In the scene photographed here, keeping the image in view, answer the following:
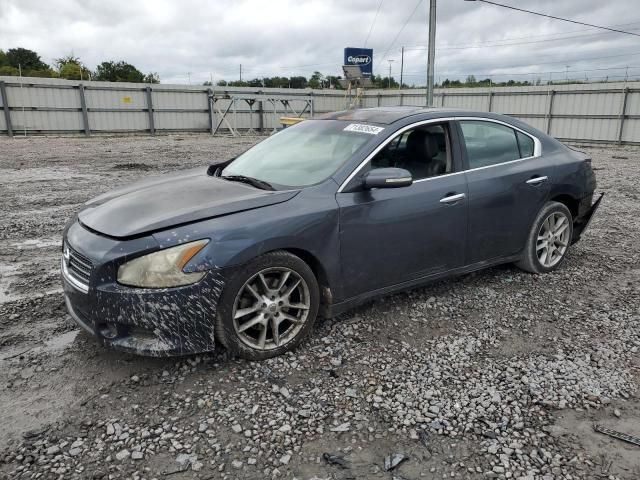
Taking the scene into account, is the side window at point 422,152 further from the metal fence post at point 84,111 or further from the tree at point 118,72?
the tree at point 118,72

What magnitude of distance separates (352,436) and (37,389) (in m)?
1.89

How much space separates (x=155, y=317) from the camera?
2963 millimetres

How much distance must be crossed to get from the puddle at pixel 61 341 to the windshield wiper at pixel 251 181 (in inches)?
63.3

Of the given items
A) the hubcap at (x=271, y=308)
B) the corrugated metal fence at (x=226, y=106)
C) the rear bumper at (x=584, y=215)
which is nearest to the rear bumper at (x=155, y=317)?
the hubcap at (x=271, y=308)

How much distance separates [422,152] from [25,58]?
76240mm

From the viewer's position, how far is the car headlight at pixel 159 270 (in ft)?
9.66

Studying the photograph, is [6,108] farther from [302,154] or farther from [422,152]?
[422,152]

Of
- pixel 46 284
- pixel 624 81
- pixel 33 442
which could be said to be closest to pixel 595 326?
pixel 33 442

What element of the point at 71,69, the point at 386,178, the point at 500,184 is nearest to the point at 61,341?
the point at 386,178

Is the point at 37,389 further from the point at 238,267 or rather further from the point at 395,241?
the point at 395,241

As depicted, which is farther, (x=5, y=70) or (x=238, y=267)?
(x=5, y=70)

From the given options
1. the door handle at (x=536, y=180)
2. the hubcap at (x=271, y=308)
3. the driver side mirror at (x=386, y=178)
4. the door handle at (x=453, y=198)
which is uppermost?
the driver side mirror at (x=386, y=178)

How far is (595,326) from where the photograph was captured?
3.98 m

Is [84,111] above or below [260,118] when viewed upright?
above
